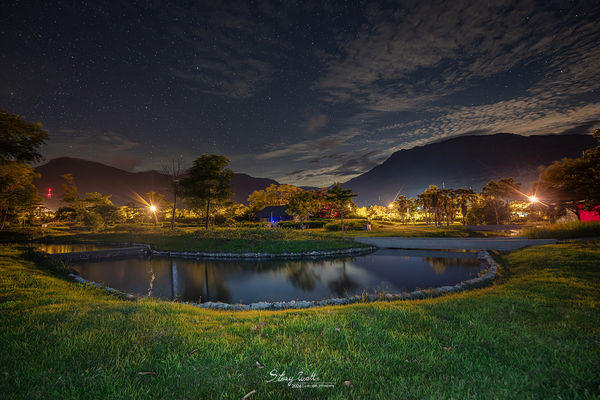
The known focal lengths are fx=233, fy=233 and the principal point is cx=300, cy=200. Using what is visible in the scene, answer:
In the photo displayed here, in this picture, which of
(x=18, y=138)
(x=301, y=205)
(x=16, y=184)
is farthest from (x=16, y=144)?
(x=301, y=205)

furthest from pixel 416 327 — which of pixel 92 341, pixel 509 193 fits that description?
pixel 509 193

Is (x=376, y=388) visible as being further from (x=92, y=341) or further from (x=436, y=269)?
(x=436, y=269)

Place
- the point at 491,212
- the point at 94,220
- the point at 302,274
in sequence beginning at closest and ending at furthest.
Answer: the point at 302,274 → the point at 94,220 → the point at 491,212

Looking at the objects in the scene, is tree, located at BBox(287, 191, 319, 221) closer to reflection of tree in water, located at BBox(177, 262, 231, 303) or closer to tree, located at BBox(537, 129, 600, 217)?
reflection of tree in water, located at BBox(177, 262, 231, 303)

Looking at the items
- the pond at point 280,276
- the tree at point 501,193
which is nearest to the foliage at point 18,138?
the pond at point 280,276

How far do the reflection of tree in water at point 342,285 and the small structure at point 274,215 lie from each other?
4991 centimetres

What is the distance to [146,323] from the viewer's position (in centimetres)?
499

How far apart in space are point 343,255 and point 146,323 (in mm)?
20862

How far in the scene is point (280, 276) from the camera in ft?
54.1

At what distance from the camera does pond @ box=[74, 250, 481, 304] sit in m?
12.9

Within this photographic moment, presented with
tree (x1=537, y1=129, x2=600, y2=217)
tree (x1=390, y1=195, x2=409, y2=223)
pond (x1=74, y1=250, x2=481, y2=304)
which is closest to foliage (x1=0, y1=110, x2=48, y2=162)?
pond (x1=74, y1=250, x2=481, y2=304)

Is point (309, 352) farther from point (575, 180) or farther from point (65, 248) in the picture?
point (65, 248)

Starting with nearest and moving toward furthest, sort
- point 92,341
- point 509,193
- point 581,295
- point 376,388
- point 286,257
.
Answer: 1. point 376,388
2. point 92,341
3. point 581,295
4. point 286,257
5. point 509,193

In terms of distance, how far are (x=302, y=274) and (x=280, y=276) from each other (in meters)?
1.62
